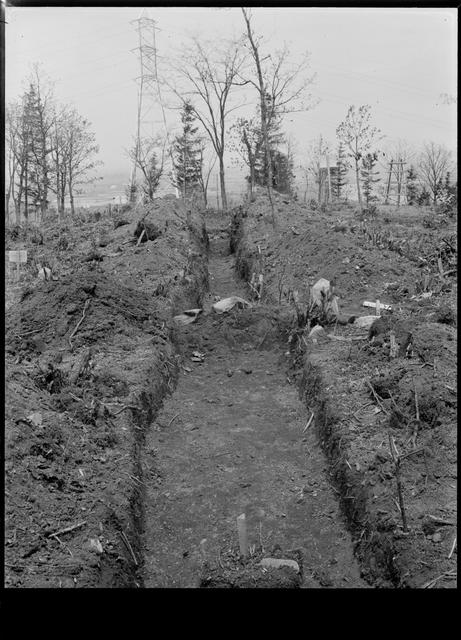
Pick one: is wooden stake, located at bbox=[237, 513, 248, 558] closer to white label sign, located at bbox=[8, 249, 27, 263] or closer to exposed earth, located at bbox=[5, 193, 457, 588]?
exposed earth, located at bbox=[5, 193, 457, 588]

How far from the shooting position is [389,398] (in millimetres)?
5480

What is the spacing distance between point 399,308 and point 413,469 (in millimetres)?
4557

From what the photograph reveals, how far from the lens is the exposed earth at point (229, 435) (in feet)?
12.2

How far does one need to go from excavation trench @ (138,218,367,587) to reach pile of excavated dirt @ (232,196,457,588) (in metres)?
0.23

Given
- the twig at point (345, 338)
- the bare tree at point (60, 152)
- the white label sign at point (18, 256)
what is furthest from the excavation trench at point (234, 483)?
the bare tree at point (60, 152)

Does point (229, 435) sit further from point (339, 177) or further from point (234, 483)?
point (339, 177)

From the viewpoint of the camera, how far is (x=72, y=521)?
380 centimetres

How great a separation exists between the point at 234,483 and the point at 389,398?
5.76 ft

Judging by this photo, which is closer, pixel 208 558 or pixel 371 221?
pixel 208 558

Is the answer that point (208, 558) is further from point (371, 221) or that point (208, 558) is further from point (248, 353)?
point (371, 221)

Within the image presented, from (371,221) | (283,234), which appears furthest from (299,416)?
(371,221)

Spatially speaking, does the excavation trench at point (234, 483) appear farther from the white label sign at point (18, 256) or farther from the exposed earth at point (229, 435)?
the white label sign at point (18, 256)

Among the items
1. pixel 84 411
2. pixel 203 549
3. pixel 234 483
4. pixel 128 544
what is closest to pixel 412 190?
pixel 234 483

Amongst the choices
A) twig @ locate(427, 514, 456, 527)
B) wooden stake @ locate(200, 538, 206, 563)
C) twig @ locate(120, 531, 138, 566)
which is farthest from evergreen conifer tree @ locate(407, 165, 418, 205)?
twig @ locate(120, 531, 138, 566)
